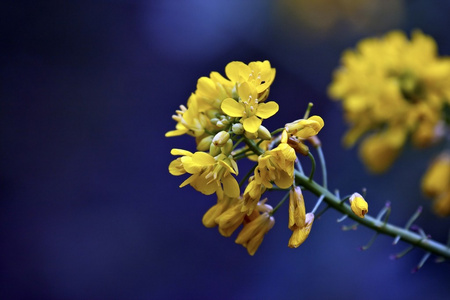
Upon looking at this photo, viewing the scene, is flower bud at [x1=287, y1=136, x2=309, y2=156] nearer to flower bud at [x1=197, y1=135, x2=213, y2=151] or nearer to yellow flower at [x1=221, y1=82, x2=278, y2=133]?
yellow flower at [x1=221, y1=82, x2=278, y2=133]

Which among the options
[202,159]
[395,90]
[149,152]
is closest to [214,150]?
[202,159]

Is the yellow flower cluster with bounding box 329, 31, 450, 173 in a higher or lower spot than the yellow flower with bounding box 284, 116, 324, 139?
higher

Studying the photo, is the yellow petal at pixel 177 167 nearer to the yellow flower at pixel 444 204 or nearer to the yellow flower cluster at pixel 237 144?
the yellow flower cluster at pixel 237 144

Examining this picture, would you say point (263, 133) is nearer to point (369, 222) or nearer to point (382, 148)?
point (369, 222)

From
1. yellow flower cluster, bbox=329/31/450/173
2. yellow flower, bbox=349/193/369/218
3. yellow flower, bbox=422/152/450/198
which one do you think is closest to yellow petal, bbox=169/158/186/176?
yellow flower, bbox=349/193/369/218

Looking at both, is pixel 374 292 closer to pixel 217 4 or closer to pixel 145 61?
pixel 217 4

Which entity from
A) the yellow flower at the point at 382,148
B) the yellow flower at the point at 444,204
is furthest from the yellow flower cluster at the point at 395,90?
the yellow flower at the point at 444,204

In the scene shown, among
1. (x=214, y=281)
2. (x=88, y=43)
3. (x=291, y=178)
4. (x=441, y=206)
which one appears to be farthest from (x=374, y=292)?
(x=88, y=43)
